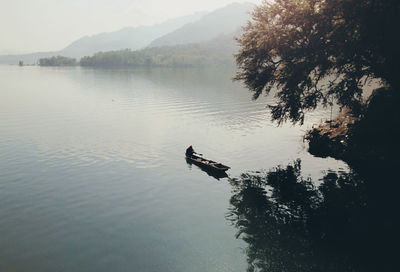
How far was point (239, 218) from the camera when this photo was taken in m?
29.7

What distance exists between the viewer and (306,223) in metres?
28.5

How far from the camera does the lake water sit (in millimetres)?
24109

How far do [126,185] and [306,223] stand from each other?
69.4ft

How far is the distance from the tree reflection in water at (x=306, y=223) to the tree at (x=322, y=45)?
12200 millimetres

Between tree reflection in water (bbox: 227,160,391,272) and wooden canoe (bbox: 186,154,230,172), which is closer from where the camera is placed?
tree reflection in water (bbox: 227,160,391,272)

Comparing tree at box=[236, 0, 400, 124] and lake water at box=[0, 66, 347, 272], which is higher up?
tree at box=[236, 0, 400, 124]

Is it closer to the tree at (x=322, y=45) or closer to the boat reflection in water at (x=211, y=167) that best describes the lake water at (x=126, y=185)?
the boat reflection in water at (x=211, y=167)

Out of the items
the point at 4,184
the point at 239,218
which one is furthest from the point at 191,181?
the point at 4,184

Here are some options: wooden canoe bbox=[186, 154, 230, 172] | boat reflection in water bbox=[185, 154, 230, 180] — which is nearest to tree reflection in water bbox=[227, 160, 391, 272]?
boat reflection in water bbox=[185, 154, 230, 180]

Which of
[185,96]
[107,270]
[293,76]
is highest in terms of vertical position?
[293,76]

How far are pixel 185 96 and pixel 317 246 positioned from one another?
97111 mm

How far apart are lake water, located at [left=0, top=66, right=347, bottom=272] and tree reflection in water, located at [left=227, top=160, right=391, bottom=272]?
1.81 metres

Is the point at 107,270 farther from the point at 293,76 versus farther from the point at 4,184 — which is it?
the point at 293,76

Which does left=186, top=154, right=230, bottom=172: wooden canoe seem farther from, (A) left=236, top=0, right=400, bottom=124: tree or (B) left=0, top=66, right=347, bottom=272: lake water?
(A) left=236, top=0, right=400, bottom=124: tree
